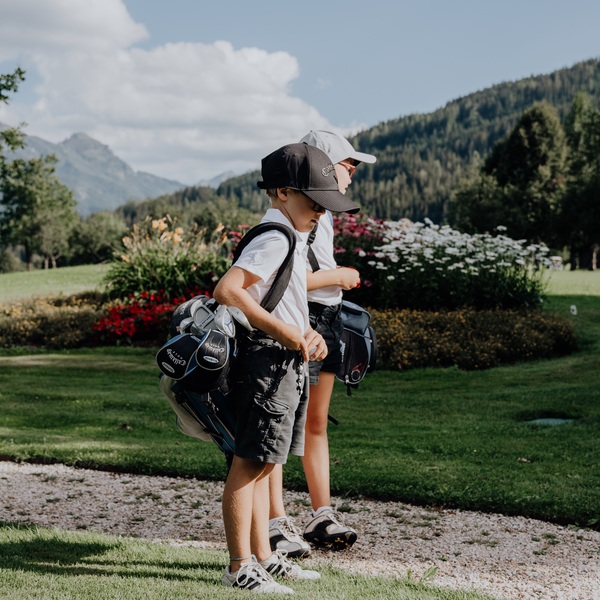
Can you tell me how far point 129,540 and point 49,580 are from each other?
82 centimetres

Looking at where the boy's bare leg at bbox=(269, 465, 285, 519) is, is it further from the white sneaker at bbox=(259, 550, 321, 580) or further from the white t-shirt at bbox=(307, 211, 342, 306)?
the white t-shirt at bbox=(307, 211, 342, 306)

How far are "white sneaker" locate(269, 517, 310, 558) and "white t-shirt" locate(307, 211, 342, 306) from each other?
1126mm

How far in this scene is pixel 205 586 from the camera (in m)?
2.97

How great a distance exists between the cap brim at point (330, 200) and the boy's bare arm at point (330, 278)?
524mm

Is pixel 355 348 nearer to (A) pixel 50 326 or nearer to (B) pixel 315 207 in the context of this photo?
(B) pixel 315 207

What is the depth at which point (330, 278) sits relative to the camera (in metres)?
3.55

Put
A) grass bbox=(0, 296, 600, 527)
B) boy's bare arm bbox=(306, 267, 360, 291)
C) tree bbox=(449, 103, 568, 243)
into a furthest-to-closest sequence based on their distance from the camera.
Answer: tree bbox=(449, 103, 568, 243) < grass bbox=(0, 296, 600, 527) < boy's bare arm bbox=(306, 267, 360, 291)

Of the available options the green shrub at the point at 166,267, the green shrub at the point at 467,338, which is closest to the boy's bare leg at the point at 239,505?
the green shrub at the point at 467,338

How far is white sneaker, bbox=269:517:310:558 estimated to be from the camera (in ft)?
11.8

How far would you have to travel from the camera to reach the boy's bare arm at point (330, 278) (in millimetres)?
3508

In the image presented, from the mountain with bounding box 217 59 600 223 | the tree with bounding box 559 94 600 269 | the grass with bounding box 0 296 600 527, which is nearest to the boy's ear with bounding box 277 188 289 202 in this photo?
the grass with bounding box 0 296 600 527

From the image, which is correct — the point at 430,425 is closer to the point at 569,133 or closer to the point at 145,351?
the point at 145,351

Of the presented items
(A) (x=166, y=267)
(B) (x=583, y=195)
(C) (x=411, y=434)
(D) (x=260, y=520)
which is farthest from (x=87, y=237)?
(D) (x=260, y=520)

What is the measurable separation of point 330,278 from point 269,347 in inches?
29.8
